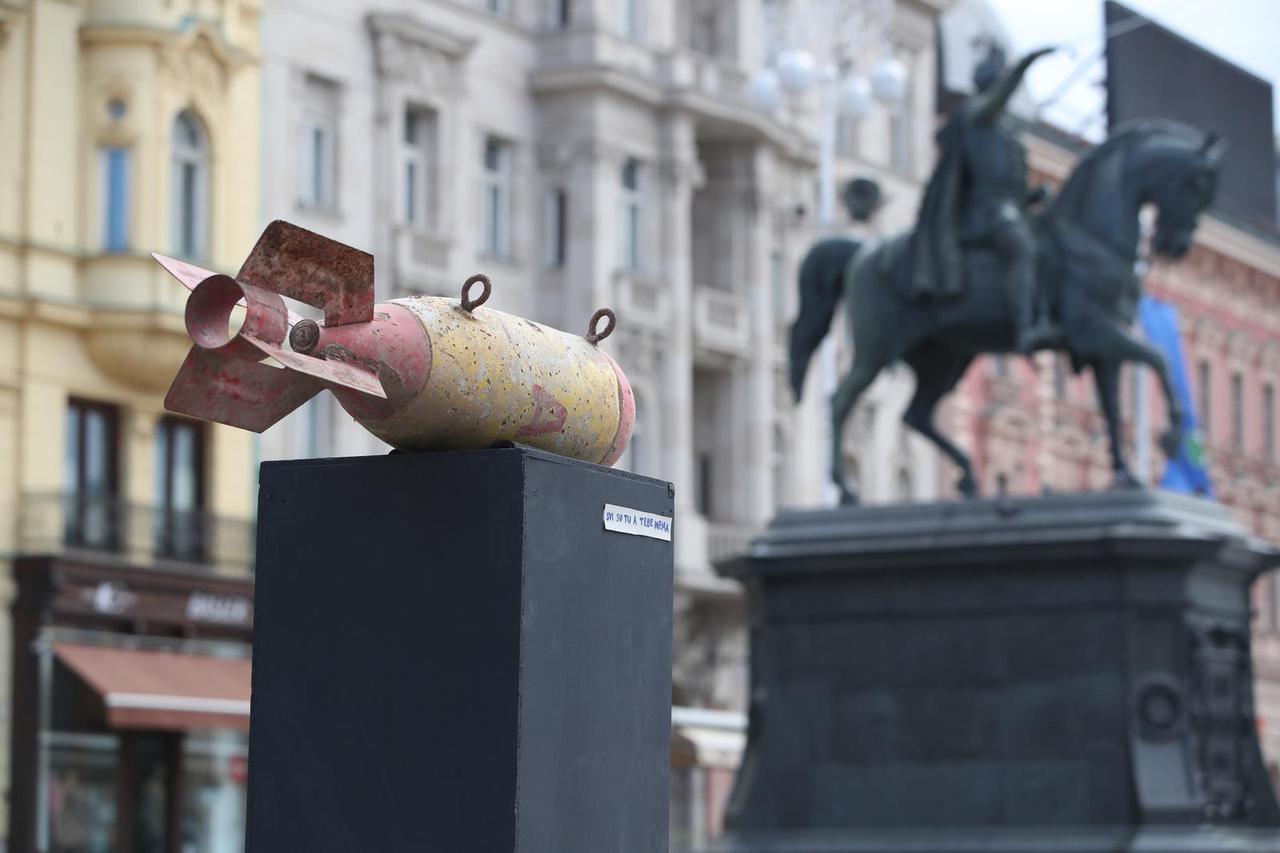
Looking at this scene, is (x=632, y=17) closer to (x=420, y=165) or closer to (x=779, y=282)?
(x=420, y=165)

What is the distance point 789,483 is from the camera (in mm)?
43406

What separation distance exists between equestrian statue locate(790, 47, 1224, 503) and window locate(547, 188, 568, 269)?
20563 mm

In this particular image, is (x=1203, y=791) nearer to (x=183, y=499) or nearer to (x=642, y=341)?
(x=183, y=499)

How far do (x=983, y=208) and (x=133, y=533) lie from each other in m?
15.4

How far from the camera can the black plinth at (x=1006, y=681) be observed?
53.9 ft

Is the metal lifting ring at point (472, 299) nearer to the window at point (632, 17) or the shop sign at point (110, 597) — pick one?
the shop sign at point (110, 597)

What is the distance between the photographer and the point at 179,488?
33.1m

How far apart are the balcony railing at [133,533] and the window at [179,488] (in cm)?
1

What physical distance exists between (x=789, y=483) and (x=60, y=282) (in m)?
14.7

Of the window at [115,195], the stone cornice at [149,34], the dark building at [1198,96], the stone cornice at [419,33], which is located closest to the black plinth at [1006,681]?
the window at [115,195]


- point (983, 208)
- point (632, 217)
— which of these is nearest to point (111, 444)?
point (632, 217)

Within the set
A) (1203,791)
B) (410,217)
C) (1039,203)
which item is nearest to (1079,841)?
(1203,791)

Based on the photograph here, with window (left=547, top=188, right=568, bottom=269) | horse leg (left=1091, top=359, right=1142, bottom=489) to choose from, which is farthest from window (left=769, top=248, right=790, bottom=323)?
horse leg (left=1091, top=359, right=1142, bottom=489)

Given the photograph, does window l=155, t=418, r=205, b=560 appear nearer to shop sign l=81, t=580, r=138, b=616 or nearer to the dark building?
shop sign l=81, t=580, r=138, b=616
